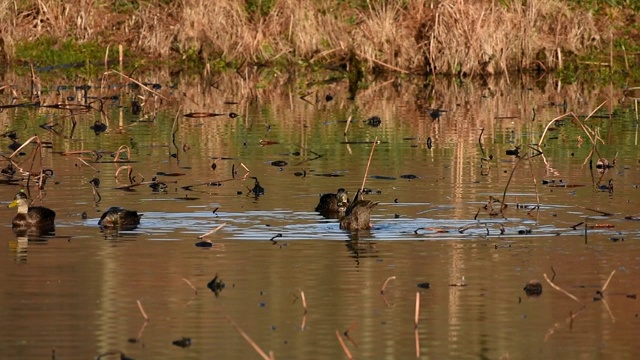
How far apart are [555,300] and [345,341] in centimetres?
204

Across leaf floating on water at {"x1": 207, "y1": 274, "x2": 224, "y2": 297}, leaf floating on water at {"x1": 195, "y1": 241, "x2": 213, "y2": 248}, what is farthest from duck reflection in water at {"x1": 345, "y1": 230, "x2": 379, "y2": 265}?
leaf floating on water at {"x1": 207, "y1": 274, "x2": 224, "y2": 297}

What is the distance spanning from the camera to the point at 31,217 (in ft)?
48.1

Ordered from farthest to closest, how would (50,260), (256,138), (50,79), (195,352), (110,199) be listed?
1. (50,79)
2. (256,138)
3. (110,199)
4. (50,260)
5. (195,352)

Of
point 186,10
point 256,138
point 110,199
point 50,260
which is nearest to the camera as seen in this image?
point 50,260

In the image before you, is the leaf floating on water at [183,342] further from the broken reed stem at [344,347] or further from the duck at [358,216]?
the duck at [358,216]

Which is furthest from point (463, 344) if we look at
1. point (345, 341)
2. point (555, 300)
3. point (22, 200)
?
point (22, 200)

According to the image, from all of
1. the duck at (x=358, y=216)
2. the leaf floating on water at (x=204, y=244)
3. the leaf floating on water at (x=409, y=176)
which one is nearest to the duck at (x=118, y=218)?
the leaf floating on water at (x=204, y=244)

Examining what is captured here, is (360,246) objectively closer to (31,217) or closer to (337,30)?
(31,217)

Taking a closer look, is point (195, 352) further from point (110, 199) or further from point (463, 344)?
point (110, 199)

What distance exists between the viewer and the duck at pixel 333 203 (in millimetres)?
15602

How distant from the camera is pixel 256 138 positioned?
23.2 m

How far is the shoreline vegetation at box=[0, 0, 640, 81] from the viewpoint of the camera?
110 feet

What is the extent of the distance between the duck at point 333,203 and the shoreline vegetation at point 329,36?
55.5 ft

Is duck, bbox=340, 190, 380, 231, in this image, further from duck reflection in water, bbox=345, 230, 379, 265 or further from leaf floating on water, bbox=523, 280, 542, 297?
leaf floating on water, bbox=523, 280, 542, 297
